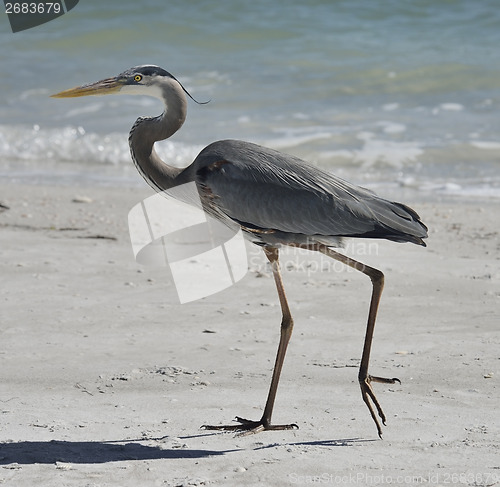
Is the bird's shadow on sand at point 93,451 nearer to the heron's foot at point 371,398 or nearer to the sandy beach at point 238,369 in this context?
the sandy beach at point 238,369

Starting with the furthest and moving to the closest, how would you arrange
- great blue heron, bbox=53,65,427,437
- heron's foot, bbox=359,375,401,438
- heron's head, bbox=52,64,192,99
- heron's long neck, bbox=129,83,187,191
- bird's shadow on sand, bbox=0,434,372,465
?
1. heron's head, bbox=52,64,192,99
2. heron's long neck, bbox=129,83,187,191
3. great blue heron, bbox=53,65,427,437
4. heron's foot, bbox=359,375,401,438
5. bird's shadow on sand, bbox=0,434,372,465

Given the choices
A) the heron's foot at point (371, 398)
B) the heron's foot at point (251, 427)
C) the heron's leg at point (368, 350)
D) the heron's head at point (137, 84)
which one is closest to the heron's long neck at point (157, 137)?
the heron's head at point (137, 84)

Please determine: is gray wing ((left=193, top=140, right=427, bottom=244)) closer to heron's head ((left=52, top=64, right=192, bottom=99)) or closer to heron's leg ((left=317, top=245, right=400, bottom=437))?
heron's leg ((left=317, top=245, right=400, bottom=437))

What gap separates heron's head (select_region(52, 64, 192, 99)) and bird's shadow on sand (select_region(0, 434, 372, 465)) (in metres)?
1.87

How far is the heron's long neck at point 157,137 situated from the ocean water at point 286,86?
573 centimetres

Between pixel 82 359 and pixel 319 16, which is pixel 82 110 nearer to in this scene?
pixel 319 16

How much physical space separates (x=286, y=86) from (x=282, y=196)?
11.6 m

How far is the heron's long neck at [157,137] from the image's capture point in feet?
15.6

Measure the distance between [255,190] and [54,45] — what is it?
1596 centimetres

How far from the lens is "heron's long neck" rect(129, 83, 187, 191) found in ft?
15.6

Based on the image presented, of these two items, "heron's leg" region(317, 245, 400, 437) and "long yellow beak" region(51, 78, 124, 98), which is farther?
"long yellow beak" region(51, 78, 124, 98)

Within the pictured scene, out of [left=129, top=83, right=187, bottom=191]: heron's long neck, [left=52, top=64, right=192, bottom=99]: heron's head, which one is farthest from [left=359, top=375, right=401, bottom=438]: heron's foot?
[left=52, top=64, right=192, bottom=99]: heron's head

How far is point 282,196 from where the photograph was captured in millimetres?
4516

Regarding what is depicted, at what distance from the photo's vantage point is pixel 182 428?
4.14 m
